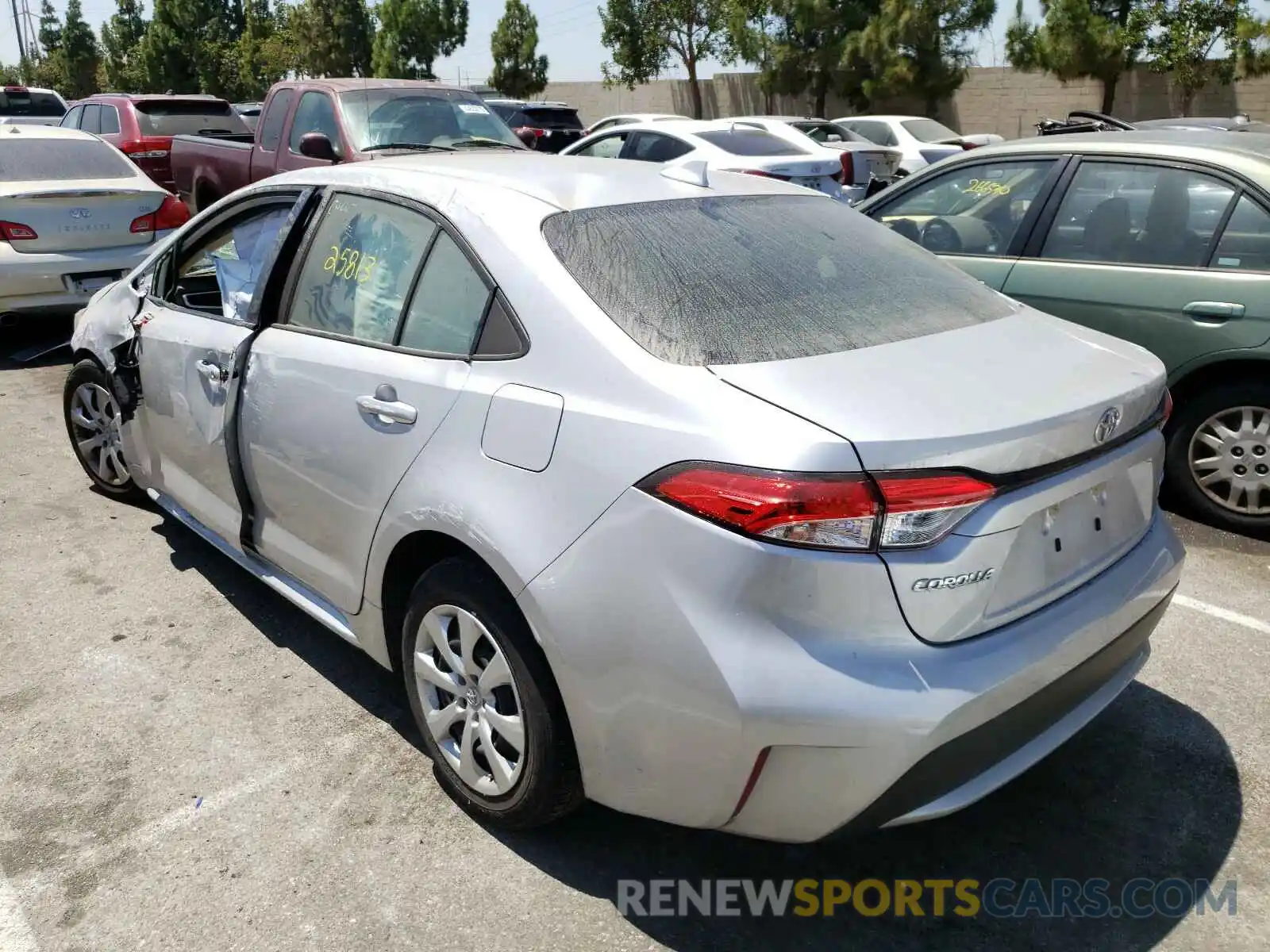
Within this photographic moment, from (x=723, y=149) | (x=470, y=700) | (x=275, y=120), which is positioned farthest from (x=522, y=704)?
(x=723, y=149)

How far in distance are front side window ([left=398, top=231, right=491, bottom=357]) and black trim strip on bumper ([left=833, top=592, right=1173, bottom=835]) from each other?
1.42 metres

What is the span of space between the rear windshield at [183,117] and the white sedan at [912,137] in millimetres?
10426

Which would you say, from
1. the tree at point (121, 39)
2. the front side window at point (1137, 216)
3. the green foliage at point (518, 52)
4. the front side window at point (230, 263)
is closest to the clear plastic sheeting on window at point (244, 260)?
the front side window at point (230, 263)

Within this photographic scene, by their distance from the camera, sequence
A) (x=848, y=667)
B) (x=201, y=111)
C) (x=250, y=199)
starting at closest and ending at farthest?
(x=848, y=667) < (x=250, y=199) < (x=201, y=111)

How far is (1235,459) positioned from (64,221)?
7.41 meters

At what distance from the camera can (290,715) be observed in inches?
129

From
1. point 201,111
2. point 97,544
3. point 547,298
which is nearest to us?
point 547,298

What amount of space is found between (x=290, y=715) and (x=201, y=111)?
13.2 meters

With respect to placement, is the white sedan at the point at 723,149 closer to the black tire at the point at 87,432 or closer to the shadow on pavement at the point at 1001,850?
the black tire at the point at 87,432

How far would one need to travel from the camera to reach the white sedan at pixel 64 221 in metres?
7.31

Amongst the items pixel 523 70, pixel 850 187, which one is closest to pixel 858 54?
pixel 523 70

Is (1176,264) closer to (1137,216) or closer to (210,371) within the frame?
(1137,216)

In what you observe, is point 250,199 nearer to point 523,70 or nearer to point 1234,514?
point 1234,514

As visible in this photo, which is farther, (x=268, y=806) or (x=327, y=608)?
(x=327, y=608)
